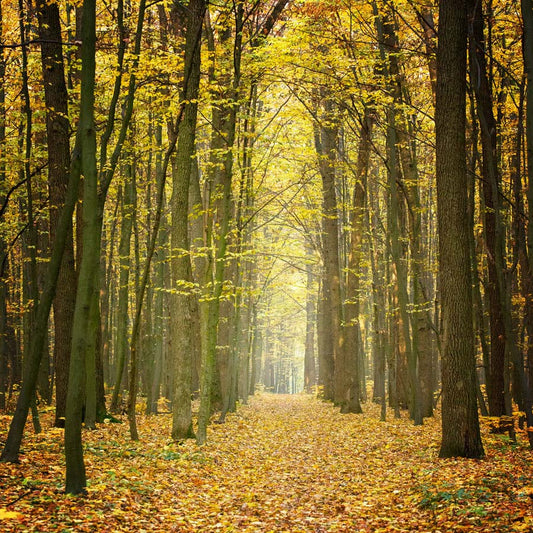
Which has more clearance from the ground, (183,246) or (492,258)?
(183,246)

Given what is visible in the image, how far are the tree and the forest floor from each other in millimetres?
761

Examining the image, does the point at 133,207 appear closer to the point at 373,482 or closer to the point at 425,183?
the point at 373,482

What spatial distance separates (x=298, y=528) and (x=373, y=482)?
2.63 metres

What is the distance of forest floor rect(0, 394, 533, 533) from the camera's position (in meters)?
5.61

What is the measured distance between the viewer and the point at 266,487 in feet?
27.4

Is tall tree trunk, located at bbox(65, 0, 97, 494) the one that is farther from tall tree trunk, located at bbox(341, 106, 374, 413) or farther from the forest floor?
tall tree trunk, located at bbox(341, 106, 374, 413)

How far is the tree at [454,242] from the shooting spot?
8.96m

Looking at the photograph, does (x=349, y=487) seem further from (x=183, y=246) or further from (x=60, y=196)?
(x=60, y=196)

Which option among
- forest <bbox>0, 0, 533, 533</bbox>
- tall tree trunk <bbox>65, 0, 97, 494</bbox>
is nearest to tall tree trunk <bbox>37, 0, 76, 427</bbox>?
forest <bbox>0, 0, 533, 533</bbox>

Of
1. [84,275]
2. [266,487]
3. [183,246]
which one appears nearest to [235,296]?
[183,246]

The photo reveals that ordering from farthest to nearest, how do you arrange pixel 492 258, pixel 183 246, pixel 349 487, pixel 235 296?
pixel 235 296, pixel 183 246, pixel 492 258, pixel 349 487

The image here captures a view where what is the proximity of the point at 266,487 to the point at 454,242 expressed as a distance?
5.15 m

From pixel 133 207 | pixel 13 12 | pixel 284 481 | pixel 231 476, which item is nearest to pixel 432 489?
pixel 284 481

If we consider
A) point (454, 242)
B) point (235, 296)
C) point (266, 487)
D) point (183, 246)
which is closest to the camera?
point (266, 487)
